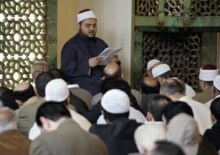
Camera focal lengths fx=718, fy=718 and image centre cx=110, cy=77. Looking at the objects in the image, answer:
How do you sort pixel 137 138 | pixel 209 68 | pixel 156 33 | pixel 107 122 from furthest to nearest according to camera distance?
pixel 156 33 < pixel 209 68 < pixel 107 122 < pixel 137 138

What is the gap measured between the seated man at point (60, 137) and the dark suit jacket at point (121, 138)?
0.27 meters

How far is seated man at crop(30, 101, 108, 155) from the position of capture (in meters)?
3.67

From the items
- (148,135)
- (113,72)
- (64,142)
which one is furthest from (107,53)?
(148,135)

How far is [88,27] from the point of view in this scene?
7438mm

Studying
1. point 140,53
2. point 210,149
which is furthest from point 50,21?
point 210,149

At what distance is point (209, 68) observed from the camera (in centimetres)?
668

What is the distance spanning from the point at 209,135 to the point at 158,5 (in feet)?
11.7

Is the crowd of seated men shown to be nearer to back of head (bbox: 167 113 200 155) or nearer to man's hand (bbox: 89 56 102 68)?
back of head (bbox: 167 113 200 155)

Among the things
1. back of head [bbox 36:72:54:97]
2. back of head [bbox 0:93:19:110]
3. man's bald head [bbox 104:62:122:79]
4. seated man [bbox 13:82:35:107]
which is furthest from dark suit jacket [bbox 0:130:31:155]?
man's bald head [bbox 104:62:122:79]

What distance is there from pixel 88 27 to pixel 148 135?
404 cm

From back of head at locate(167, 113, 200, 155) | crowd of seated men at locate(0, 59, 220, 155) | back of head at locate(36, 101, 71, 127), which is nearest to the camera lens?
back of head at locate(167, 113, 200, 155)

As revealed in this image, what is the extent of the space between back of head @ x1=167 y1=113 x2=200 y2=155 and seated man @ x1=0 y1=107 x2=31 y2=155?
106cm

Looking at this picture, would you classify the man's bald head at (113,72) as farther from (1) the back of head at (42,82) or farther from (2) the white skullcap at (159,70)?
(1) the back of head at (42,82)

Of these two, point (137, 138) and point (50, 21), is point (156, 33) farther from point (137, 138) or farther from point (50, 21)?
point (137, 138)
